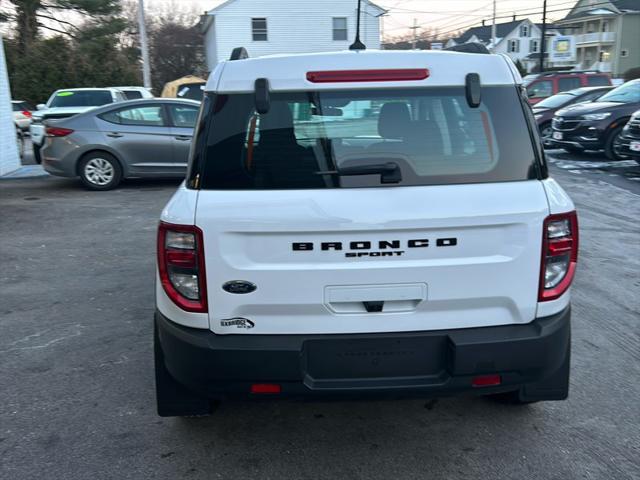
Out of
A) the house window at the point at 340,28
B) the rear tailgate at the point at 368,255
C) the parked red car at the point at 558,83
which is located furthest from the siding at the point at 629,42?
the rear tailgate at the point at 368,255

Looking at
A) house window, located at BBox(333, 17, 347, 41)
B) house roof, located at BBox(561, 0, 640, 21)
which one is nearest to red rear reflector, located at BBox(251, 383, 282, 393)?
house window, located at BBox(333, 17, 347, 41)

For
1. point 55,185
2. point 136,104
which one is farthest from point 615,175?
point 55,185

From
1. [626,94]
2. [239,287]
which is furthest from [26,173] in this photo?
[626,94]

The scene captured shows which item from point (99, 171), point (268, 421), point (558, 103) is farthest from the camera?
point (558, 103)

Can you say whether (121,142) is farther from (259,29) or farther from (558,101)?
(259,29)

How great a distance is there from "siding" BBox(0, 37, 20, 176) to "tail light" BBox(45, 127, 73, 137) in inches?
113

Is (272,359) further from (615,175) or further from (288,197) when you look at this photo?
(615,175)

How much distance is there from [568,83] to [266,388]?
1950 centimetres

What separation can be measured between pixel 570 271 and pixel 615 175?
10157 millimetres

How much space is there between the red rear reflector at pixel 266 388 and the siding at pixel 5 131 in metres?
12.3

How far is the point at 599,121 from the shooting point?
1332 centimetres

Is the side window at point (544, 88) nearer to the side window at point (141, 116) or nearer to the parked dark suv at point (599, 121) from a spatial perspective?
the parked dark suv at point (599, 121)

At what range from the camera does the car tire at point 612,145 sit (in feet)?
43.6

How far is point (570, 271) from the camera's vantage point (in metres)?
2.82
